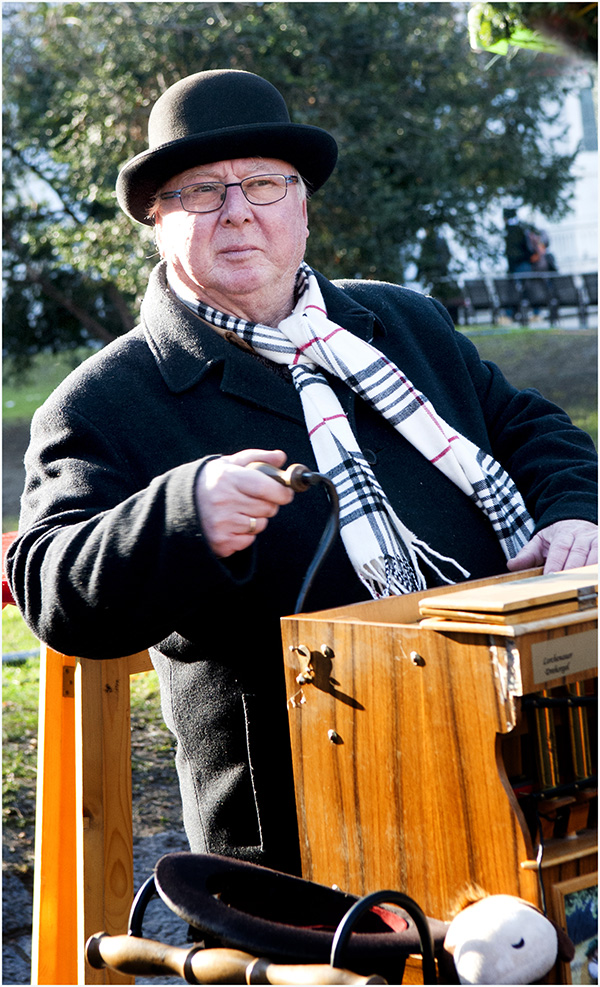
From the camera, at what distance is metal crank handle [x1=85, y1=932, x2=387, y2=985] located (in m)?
1.00

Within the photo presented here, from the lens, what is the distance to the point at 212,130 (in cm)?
192

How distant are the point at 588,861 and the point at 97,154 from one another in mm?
8377

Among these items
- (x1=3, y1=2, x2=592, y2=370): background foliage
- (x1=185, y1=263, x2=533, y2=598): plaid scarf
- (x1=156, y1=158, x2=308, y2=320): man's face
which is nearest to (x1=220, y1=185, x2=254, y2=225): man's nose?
(x1=156, y1=158, x2=308, y2=320): man's face

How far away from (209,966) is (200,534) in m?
0.53

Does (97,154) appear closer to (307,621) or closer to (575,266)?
(307,621)

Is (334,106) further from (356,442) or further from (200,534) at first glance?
(200,534)

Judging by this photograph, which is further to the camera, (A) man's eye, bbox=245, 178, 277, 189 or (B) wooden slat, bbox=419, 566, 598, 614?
(A) man's eye, bbox=245, 178, 277, 189

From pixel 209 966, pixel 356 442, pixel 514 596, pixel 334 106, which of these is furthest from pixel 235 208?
pixel 334 106

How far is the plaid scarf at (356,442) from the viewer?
5.78ft

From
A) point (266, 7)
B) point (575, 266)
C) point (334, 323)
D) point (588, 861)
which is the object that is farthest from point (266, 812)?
point (575, 266)

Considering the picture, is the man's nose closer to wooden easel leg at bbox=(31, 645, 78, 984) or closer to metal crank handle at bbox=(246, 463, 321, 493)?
metal crank handle at bbox=(246, 463, 321, 493)

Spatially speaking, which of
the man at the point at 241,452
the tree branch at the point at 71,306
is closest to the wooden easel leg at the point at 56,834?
the man at the point at 241,452

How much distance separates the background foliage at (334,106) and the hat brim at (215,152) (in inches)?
246

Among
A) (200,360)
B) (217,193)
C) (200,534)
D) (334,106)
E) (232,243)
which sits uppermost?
(334,106)
